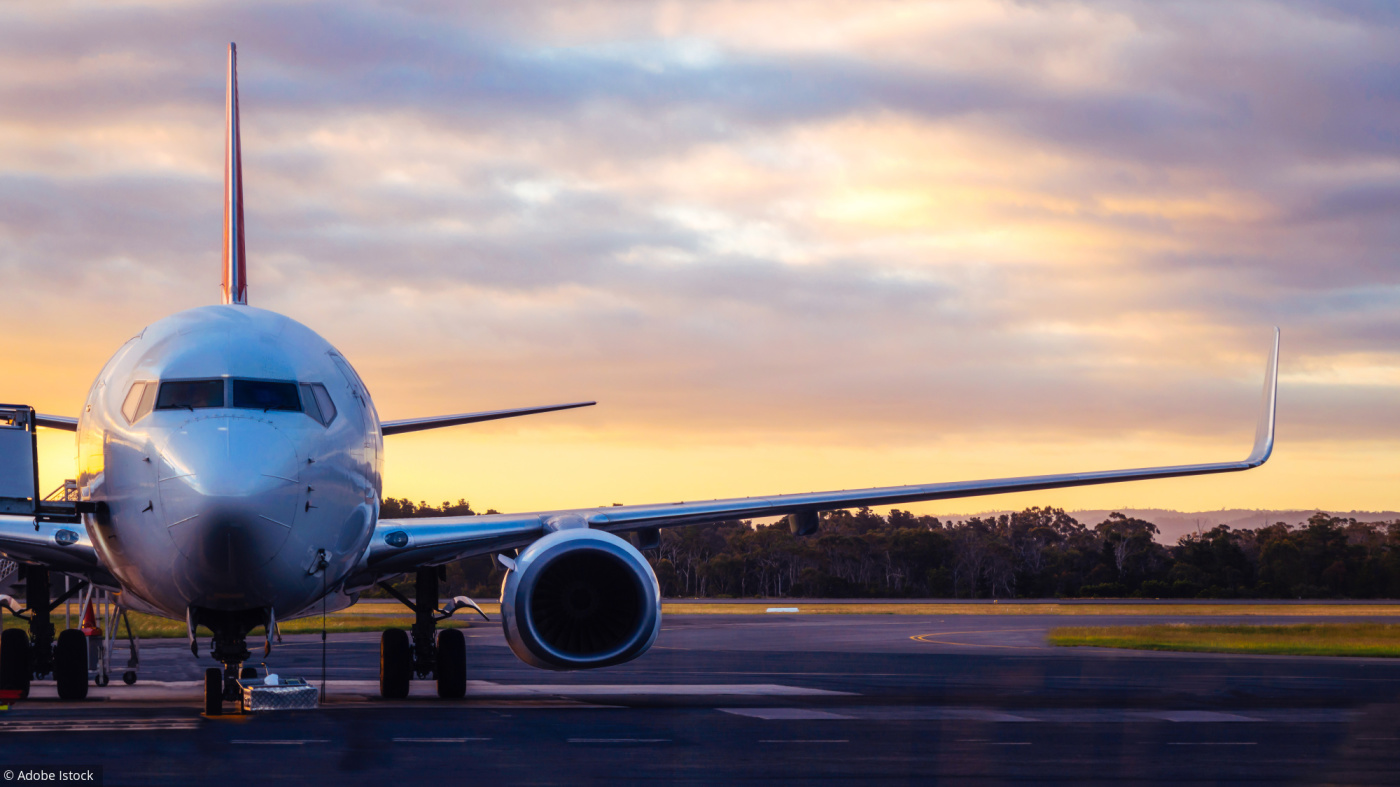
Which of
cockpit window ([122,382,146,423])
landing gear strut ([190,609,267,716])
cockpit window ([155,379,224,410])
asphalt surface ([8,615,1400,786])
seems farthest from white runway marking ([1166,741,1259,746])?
cockpit window ([122,382,146,423])

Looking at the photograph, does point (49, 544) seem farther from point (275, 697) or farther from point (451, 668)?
point (451, 668)

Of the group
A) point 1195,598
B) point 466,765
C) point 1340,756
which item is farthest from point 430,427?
point 1195,598

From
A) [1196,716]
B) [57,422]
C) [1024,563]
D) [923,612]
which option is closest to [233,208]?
[57,422]

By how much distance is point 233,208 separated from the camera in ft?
64.9

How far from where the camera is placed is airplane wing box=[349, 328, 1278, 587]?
16703 mm

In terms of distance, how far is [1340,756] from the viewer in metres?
11.2

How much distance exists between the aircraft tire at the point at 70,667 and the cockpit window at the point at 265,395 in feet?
19.1

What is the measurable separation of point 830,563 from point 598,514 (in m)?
83.2

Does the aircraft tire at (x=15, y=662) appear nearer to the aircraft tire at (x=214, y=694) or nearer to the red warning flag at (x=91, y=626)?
the aircraft tire at (x=214, y=694)

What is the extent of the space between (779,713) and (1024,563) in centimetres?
8967

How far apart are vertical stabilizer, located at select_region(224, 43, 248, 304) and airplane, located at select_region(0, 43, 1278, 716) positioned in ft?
0.25

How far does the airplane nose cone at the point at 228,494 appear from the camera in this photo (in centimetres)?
1175

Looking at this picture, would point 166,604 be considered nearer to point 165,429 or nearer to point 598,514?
point 165,429

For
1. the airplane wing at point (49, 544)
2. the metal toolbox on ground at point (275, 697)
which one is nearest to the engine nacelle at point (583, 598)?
the metal toolbox on ground at point (275, 697)
